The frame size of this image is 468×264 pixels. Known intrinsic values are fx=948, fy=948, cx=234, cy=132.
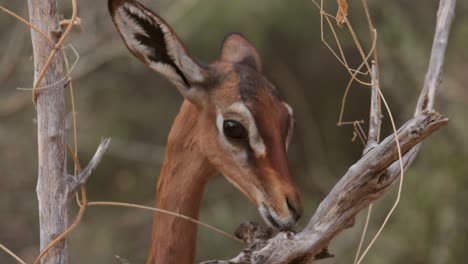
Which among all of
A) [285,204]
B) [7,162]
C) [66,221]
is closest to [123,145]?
[7,162]

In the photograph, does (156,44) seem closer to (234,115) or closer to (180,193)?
(234,115)

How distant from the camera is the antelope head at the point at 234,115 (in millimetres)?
3723

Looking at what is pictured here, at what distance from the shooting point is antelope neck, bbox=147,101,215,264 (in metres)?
4.03

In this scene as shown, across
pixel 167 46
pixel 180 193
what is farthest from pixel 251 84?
pixel 180 193

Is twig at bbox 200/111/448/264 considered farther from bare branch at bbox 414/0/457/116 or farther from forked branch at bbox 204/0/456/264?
bare branch at bbox 414/0/457/116

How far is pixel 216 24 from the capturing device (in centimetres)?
909

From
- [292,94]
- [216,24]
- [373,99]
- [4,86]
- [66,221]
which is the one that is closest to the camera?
[66,221]

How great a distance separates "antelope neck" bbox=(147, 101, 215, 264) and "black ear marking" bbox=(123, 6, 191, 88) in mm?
371

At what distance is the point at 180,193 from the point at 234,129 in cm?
37

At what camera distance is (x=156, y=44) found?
3.76 m

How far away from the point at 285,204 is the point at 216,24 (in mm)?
5523

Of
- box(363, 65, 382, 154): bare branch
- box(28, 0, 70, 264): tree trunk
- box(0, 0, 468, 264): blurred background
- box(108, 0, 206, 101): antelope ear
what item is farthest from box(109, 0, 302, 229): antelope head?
box(0, 0, 468, 264): blurred background

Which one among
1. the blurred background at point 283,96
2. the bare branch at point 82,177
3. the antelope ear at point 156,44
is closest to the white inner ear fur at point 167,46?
the antelope ear at point 156,44

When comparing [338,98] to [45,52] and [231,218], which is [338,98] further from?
[45,52]
